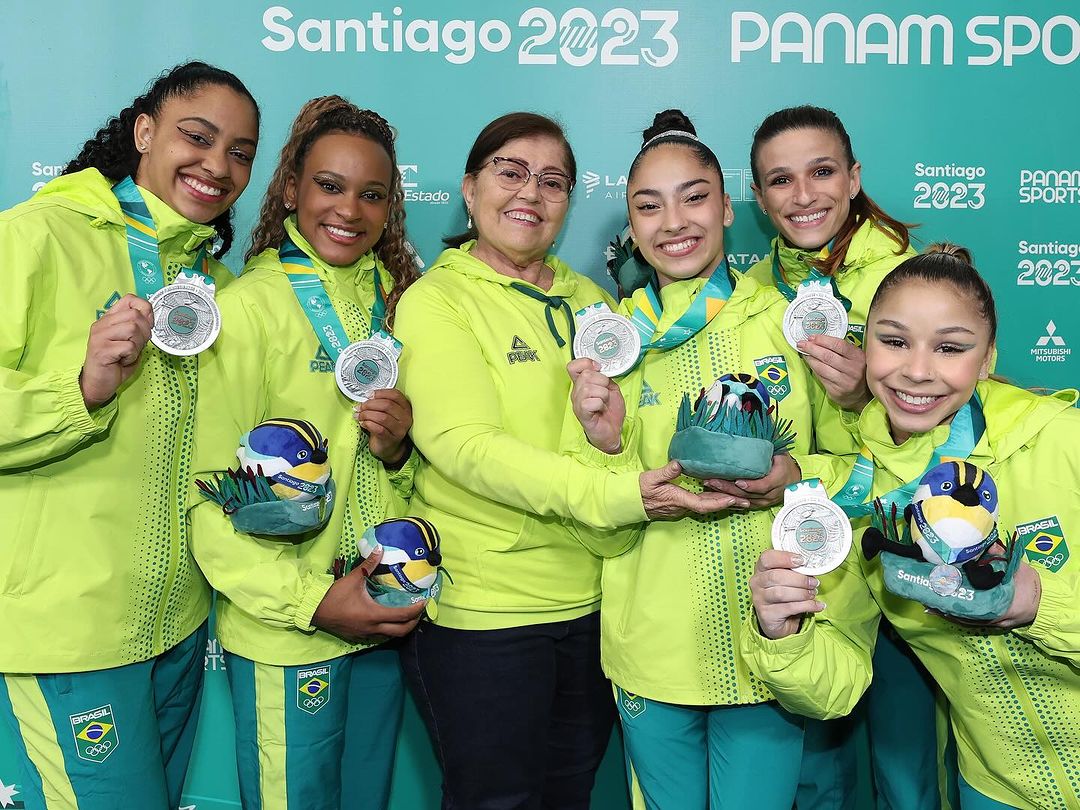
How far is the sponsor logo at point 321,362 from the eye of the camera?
2338 millimetres

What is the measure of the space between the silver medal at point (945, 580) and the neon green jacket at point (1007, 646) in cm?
21

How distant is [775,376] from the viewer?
214 centimetres

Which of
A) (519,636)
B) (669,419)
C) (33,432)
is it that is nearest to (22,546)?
(33,432)

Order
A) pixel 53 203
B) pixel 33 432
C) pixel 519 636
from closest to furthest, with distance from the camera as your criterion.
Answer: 1. pixel 33 432
2. pixel 53 203
3. pixel 519 636

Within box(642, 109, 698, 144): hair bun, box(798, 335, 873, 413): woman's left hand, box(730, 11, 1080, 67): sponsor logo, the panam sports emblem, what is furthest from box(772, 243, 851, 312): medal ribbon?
the panam sports emblem

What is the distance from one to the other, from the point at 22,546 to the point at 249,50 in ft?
6.04

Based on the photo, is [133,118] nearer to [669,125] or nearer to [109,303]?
[109,303]

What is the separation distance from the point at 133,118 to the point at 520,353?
1090 millimetres

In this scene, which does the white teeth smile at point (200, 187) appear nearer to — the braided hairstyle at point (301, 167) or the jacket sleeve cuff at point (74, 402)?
the braided hairstyle at point (301, 167)

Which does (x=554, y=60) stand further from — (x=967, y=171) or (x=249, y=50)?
(x=967, y=171)

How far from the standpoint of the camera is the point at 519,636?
2.29m

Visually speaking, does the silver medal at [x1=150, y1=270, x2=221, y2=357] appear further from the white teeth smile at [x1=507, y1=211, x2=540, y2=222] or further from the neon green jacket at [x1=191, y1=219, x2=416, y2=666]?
the white teeth smile at [x1=507, y1=211, x2=540, y2=222]

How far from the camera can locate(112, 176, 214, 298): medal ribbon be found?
2.17 m

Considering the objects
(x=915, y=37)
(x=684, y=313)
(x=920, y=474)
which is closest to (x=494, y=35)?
(x=915, y=37)
